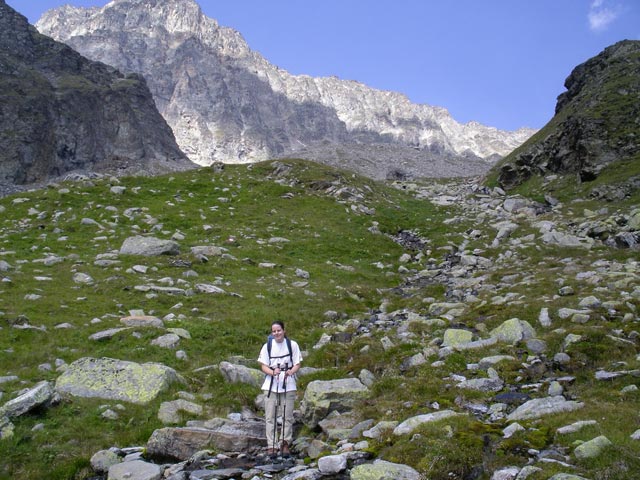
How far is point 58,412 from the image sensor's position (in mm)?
10695

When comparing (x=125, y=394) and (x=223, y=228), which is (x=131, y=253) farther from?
(x=125, y=394)

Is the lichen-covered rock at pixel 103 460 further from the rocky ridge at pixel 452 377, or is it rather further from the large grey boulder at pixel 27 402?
the large grey boulder at pixel 27 402

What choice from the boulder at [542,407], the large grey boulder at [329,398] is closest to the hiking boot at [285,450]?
the large grey boulder at [329,398]

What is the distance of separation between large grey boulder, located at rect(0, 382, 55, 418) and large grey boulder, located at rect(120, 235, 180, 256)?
47.5 feet

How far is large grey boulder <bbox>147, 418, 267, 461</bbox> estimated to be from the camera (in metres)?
9.37

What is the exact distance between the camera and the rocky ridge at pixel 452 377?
8031 millimetres

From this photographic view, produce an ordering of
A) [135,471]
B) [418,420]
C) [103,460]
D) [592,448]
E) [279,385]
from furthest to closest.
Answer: [279,385], [103,460], [418,420], [135,471], [592,448]

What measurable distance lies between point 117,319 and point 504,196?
42.4 m

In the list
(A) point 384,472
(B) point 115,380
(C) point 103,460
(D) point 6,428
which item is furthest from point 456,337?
(D) point 6,428

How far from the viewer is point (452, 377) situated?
11.4 metres

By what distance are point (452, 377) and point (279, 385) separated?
14.0 ft

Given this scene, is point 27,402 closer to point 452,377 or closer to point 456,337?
point 452,377

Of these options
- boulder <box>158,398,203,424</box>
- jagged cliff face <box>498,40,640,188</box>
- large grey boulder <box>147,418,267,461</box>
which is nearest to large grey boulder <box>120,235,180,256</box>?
boulder <box>158,398,203,424</box>

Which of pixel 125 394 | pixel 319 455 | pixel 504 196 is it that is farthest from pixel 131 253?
pixel 504 196
